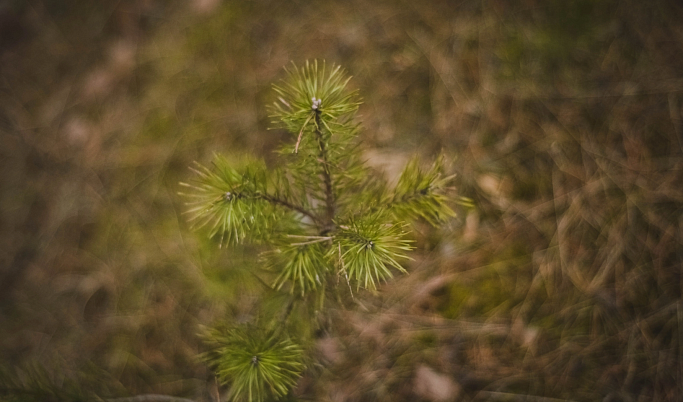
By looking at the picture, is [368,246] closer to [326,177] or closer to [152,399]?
[326,177]

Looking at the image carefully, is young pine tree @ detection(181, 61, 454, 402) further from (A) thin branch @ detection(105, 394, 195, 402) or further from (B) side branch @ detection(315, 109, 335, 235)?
(A) thin branch @ detection(105, 394, 195, 402)

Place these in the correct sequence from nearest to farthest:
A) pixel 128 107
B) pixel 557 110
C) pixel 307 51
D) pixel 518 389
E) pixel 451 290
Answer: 1. pixel 518 389
2. pixel 451 290
3. pixel 557 110
4. pixel 307 51
5. pixel 128 107

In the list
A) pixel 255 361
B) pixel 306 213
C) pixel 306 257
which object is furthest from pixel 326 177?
pixel 255 361

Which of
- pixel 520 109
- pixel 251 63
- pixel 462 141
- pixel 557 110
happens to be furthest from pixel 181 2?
pixel 557 110

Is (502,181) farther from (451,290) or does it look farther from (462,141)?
(451,290)

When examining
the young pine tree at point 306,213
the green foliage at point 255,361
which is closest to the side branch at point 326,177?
the young pine tree at point 306,213
